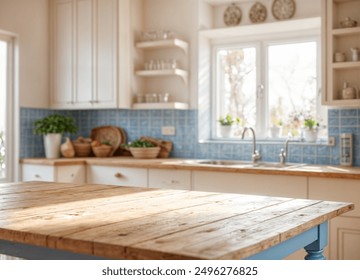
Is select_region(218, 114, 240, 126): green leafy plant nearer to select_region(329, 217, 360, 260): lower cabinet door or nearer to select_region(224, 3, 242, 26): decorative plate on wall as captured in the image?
select_region(224, 3, 242, 26): decorative plate on wall

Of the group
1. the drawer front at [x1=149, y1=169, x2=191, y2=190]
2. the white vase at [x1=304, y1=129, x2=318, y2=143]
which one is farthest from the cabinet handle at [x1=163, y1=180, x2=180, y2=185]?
the white vase at [x1=304, y1=129, x2=318, y2=143]

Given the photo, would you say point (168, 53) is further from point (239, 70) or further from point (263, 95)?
point (263, 95)

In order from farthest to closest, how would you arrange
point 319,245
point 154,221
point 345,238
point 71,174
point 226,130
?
point 226,130 → point 71,174 → point 345,238 → point 319,245 → point 154,221

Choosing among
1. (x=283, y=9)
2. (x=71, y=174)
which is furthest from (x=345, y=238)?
(x=71, y=174)

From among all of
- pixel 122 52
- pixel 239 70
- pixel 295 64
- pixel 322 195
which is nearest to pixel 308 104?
pixel 295 64

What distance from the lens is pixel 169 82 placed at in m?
5.05

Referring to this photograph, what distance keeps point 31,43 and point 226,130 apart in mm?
2049

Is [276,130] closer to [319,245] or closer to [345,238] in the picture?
[345,238]

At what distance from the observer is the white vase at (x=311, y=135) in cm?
436

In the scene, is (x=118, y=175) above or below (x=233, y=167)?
below

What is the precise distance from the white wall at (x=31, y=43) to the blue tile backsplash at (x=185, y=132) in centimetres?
16

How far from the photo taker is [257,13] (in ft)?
15.2

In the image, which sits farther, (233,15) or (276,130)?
(233,15)
